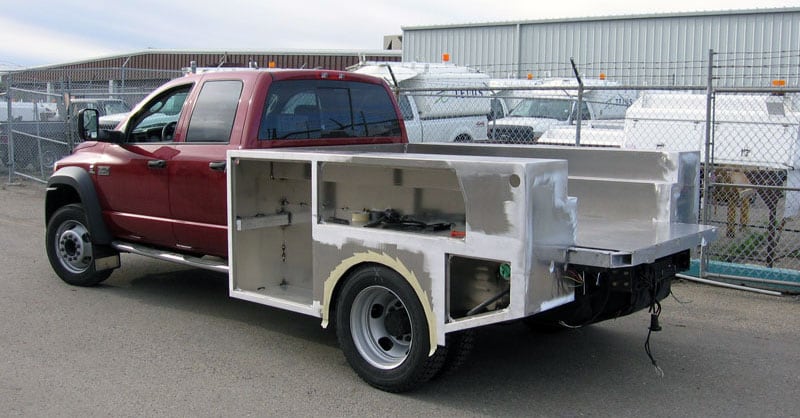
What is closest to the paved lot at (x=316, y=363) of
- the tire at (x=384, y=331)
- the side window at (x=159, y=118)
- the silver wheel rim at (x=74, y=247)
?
the tire at (x=384, y=331)

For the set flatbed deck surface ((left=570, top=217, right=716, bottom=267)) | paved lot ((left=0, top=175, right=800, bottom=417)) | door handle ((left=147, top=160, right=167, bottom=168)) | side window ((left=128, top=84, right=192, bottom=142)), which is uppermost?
side window ((left=128, top=84, right=192, bottom=142))

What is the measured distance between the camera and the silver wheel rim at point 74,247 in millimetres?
7922

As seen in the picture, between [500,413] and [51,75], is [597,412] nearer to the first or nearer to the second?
[500,413]

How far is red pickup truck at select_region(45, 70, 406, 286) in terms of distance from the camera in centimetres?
Result: 658

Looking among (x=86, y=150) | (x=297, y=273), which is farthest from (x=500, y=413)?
(x=86, y=150)

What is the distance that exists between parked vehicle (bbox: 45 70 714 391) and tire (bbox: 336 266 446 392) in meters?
0.01

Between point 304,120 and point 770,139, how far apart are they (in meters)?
5.84

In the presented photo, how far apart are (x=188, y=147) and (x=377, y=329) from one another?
100 inches

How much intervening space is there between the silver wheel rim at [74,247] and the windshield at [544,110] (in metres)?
10.6

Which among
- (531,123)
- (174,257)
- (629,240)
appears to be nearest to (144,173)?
(174,257)

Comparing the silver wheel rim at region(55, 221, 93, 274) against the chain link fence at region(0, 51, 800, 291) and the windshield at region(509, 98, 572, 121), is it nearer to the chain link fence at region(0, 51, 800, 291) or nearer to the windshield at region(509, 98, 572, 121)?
the chain link fence at region(0, 51, 800, 291)

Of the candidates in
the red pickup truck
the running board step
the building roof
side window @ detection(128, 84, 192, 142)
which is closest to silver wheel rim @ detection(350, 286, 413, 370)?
the running board step

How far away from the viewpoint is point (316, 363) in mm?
5844

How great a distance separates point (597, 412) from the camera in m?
4.96
